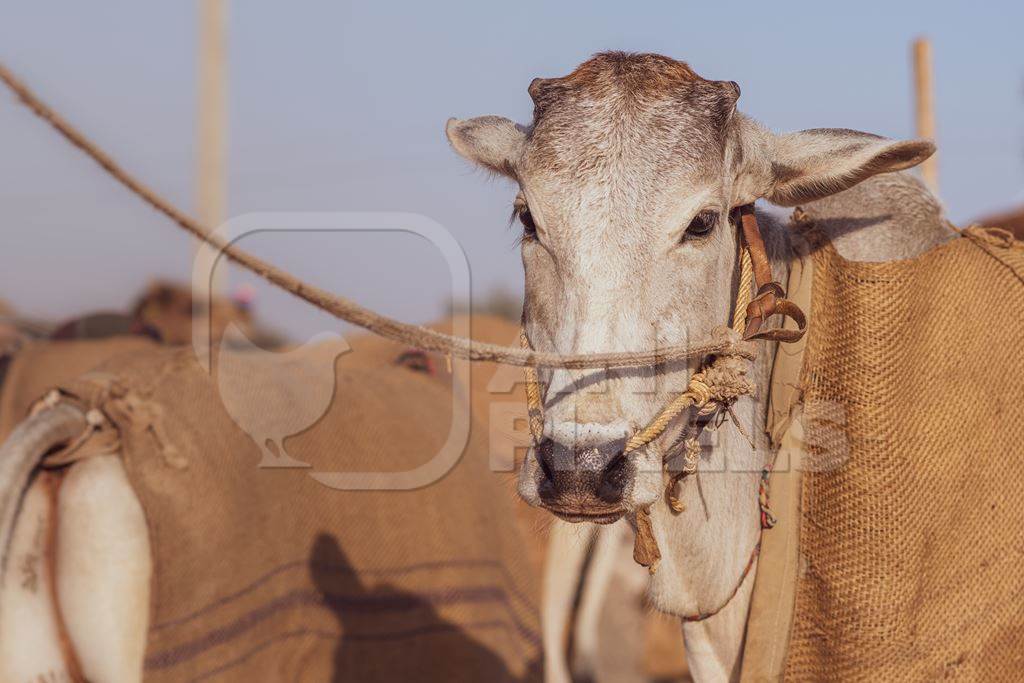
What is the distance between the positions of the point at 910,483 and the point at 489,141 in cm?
169

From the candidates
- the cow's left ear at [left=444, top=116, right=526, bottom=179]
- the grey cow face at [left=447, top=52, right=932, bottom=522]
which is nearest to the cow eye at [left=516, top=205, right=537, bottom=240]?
the grey cow face at [left=447, top=52, right=932, bottom=522]

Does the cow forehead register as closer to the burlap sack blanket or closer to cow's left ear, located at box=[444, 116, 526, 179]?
cow's left ear, located at box=[444, 116, 526, 179]

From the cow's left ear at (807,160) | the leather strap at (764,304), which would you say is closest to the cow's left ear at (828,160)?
the cow's left ear at (807,160)

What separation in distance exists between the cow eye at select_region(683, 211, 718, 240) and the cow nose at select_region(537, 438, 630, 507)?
68cm

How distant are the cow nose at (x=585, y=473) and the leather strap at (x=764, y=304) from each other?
24.4 inches

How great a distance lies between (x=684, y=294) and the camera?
312 centimetres

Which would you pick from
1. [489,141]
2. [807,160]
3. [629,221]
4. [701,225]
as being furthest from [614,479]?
[489,141]

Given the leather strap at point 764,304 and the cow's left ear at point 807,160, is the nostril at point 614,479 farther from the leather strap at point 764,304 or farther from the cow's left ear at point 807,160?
the cow's left ear at point 807,160

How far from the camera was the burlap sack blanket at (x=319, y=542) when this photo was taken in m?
4.12

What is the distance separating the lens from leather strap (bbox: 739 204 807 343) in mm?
3182

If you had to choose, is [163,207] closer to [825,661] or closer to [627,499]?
[627,499]

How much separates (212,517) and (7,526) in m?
0.74

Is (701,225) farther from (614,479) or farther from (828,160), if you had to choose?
(614,479)

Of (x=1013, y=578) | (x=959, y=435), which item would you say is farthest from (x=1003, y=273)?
(x=1013, y=578)
